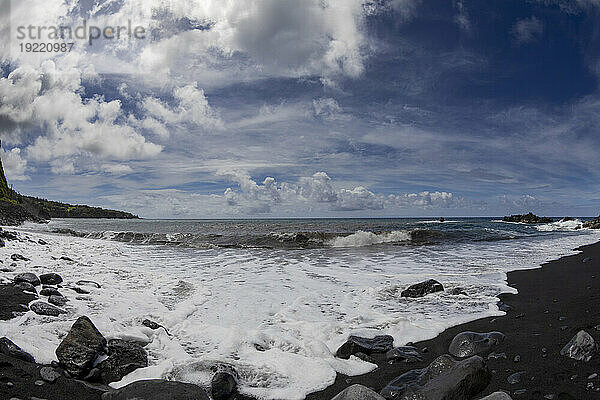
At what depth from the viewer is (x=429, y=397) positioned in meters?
3.20

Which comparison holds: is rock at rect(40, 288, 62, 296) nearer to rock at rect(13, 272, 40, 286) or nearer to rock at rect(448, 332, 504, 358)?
rock at rect(13, 272, 40, 286)

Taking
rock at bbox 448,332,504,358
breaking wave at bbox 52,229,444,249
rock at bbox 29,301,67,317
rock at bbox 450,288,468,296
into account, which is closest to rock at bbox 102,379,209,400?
rock at bbox 29,301,67,317

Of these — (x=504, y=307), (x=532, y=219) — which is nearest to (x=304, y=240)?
(x=504, y=307)

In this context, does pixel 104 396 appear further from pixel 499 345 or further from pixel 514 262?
pixel 514 262

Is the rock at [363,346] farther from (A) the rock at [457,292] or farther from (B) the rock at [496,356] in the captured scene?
(A) the rock at [457,292]

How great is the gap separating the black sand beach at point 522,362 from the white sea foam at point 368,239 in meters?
17.0

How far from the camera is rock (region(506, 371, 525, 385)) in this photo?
11.7 feet

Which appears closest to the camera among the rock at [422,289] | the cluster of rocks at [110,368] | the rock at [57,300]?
the cluster of rocks at [110,368]

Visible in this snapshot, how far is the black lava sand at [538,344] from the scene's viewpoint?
11.3ft

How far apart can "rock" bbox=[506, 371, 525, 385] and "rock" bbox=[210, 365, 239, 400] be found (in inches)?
114

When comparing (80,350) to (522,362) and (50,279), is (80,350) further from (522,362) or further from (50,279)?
(522,362)

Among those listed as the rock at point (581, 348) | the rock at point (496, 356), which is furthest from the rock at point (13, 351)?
the rock at point (581, 348)

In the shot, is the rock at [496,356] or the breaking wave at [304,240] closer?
the rock at [496,356]

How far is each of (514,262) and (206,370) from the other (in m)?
13.3
